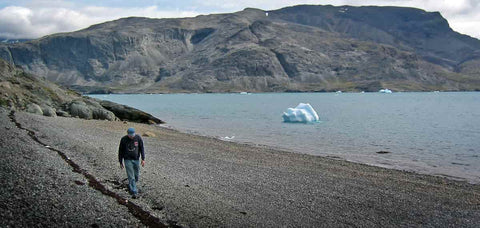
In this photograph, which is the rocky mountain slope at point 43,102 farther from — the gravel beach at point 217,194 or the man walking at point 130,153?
the man walking at point 130,153

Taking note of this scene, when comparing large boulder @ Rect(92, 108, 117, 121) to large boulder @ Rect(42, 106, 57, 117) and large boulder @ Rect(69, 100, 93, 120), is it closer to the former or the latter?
large boulder @ Rect(69, 100, 93, 120)

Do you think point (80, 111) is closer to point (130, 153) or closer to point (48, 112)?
point (48, 112)

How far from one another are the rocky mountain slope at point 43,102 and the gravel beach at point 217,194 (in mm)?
24551

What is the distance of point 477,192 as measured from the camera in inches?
757

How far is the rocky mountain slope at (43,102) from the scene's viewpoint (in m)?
45.2

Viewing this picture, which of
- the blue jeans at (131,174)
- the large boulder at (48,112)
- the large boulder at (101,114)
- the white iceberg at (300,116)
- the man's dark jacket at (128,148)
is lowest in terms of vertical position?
the white iceberg at (300,116)

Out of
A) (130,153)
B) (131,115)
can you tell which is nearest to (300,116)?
(131,115)

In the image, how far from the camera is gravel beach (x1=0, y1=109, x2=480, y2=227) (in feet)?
38.7

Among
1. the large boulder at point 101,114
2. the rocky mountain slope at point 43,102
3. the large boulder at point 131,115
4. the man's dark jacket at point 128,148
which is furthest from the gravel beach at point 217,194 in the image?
the large boulder at point 131,115

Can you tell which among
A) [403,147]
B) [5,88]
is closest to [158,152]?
[403,147]

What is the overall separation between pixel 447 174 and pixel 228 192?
15.4 m

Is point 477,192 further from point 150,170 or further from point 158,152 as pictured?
point 158,152

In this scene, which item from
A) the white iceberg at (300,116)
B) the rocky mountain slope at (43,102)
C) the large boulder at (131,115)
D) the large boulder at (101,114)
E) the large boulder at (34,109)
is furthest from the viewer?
the white iceberg at (300,116)

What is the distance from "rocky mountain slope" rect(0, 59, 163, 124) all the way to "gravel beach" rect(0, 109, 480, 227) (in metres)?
24.6
